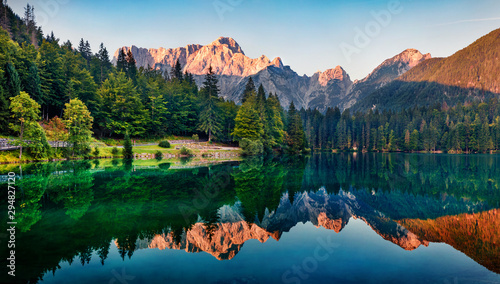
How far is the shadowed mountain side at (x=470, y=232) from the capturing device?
935 cm

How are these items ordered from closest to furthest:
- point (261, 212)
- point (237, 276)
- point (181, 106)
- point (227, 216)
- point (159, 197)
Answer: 1. point (237, 276)
2. point (227, 216)
3. point (261, 212)
4. point (159, 197)
5. point (181, 106)

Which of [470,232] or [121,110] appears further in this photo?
[121,110]

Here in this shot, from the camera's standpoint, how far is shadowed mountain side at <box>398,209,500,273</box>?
935cm

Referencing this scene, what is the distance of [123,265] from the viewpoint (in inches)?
312

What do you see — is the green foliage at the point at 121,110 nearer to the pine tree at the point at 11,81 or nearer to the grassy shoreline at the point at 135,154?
the grassy shoreline at the point at 135,154

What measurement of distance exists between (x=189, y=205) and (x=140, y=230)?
4.62 metres

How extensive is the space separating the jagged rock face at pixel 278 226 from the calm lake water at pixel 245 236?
66 millimetres

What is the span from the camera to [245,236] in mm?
11125

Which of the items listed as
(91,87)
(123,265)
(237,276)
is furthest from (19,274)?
(91,87)

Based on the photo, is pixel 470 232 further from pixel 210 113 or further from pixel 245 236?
pixel 210 113

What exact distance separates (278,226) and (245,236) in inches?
90.5

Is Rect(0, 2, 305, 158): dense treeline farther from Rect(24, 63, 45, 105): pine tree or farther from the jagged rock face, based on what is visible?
the jagged rock face

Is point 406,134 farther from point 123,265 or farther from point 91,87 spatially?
point 123,265

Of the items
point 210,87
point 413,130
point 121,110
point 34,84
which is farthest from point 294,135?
point 413,130
